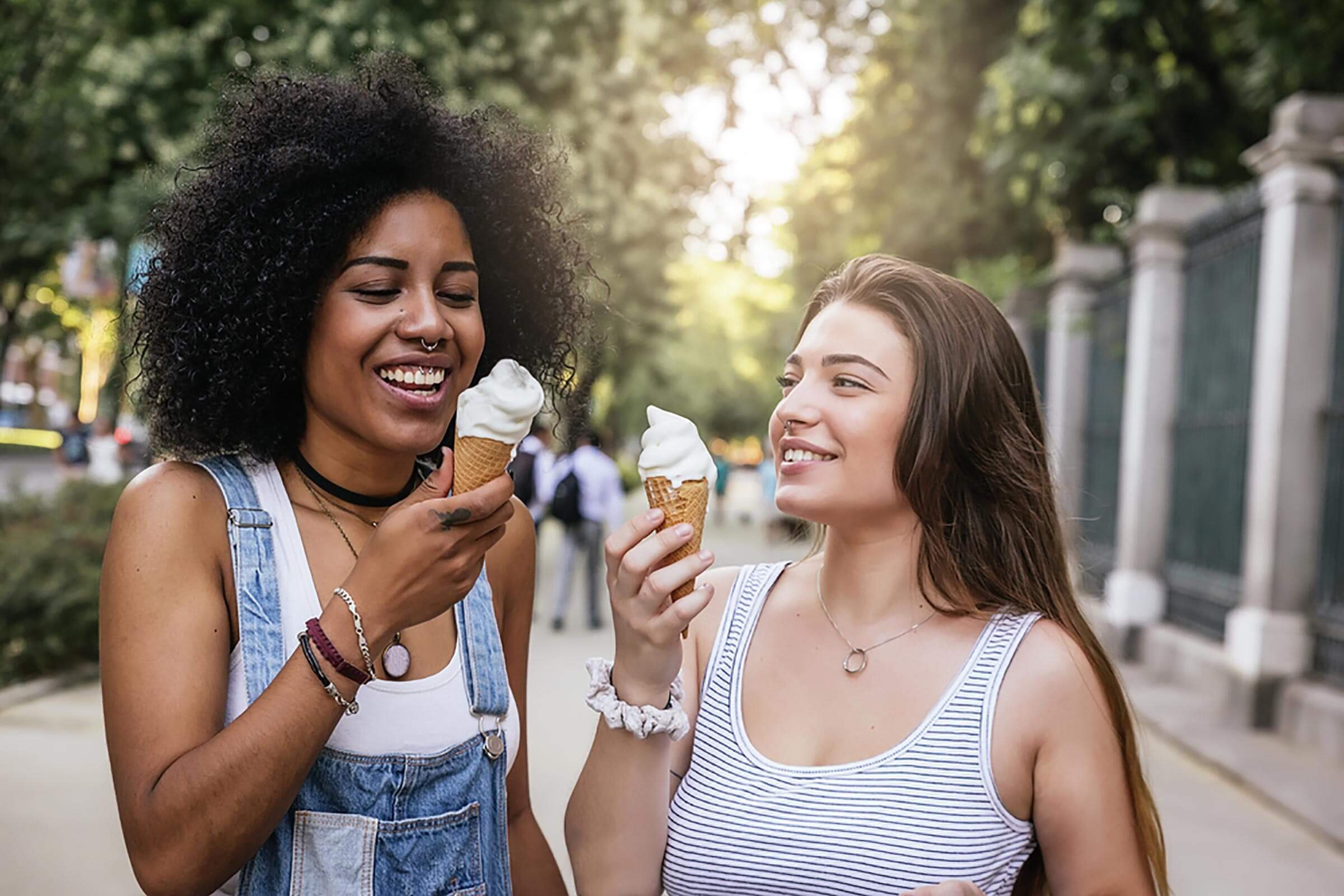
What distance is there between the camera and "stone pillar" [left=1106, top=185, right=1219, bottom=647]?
34.8 ft

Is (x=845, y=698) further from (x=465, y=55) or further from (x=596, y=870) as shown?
(x=465, y=55)

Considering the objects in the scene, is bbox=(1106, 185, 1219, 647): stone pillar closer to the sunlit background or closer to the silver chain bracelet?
the sunlit background

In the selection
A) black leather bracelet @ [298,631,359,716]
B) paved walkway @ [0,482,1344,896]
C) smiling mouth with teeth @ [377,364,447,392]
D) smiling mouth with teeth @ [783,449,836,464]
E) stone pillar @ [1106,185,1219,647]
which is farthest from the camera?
stone pillar @ [1106,185,1219,647]

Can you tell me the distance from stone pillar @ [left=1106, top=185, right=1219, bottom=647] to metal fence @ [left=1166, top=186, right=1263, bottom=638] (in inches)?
4.9

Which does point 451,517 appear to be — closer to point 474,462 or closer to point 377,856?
point 474,462

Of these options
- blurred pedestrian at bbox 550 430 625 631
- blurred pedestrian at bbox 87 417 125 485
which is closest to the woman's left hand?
blurred pedestrian at bbox 550 430 625 631

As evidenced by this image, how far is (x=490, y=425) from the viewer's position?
6.53 feet

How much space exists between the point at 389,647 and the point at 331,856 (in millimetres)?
338

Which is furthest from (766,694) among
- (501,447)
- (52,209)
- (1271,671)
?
(52,209)

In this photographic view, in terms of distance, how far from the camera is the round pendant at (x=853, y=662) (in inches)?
94.9

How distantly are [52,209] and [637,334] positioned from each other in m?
15.1

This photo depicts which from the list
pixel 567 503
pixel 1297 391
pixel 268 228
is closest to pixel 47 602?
pixel 567 503

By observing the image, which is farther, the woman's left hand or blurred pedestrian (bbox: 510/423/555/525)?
blurred pedestrian (bbox: 510/423/555/525)

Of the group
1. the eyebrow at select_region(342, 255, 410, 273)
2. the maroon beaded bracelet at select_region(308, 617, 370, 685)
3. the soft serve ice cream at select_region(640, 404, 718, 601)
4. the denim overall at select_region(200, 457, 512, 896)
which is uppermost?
the eyebrow at select_region(342, 255, 410, 273)
